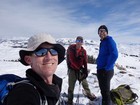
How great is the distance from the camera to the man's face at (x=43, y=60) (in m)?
1.91

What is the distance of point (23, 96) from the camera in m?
1.51

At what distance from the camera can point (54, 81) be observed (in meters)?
2.13

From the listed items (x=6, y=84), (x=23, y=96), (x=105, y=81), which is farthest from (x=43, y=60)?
(x=105, y=81)

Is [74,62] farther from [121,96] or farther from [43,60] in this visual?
[43,60]

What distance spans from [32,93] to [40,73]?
373 mm

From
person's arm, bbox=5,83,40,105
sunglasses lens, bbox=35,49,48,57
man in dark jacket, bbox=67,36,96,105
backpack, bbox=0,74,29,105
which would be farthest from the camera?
man in dark jacket, bbox=67,36,96,105

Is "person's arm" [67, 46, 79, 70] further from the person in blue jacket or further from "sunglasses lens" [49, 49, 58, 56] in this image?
"sunglasses lens" [49, 49, 58, 56]

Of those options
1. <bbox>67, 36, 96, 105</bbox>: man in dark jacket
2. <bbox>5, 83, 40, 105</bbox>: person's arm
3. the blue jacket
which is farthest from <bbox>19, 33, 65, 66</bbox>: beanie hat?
<bbox>67, 36, 96, 105</bbox>: man in dark jacket

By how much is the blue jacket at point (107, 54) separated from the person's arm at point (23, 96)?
4266 millimetres

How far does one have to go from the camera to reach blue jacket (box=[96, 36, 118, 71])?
565cm

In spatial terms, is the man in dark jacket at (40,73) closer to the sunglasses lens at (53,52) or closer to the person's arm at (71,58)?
the sunglasses lens at (53,52)

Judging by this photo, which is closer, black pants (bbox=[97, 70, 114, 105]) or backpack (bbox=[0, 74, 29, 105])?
backpack (bbox=[0, 74, 29, 105])

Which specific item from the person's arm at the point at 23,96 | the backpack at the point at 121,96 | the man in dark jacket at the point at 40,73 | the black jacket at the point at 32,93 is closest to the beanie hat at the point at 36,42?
the man in dark jacket at the point at 40,73

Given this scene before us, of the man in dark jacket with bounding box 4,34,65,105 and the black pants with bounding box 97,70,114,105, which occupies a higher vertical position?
the man in dark jacket with bounding box 4,34,65,105
